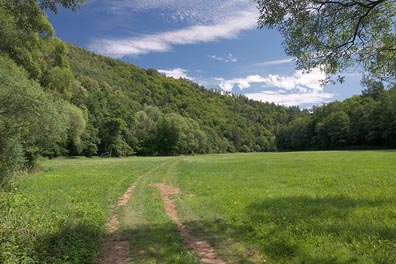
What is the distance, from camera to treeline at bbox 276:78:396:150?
9675 cm

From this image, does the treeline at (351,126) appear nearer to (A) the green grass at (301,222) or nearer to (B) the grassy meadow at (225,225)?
(A) the green grass at (301,222)

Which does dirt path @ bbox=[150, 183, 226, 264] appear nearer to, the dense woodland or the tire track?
the tire track

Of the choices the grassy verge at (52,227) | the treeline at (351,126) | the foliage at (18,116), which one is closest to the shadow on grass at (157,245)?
the grassy verge at (52,227)

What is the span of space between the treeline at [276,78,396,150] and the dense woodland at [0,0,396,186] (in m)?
0.31

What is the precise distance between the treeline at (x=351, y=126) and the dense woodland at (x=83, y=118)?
1.02ft

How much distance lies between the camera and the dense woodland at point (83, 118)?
63.6 ft

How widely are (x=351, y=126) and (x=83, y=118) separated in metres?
93.9

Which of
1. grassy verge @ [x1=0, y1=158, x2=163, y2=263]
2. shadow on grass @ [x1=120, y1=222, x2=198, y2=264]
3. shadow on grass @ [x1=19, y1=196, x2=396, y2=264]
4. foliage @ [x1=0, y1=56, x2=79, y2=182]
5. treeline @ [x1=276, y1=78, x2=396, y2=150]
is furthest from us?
treeline @ [x1=276, y1=78, x2=396, y2=150]

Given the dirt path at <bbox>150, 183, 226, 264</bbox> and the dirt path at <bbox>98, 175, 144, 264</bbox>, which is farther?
the dirt path at <bbox>98, 175, 144, 264</bbox>

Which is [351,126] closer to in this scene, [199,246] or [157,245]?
[199,246]

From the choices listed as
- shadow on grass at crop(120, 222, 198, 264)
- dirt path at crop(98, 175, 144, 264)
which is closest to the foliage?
dirt path at crop(98, 175, 144, 264)

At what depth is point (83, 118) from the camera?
7594 centimetres

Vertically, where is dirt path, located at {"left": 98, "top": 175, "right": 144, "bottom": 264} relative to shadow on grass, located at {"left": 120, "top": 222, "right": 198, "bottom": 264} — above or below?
below

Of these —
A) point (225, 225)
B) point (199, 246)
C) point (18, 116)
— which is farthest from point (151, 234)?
point (18, 116)
